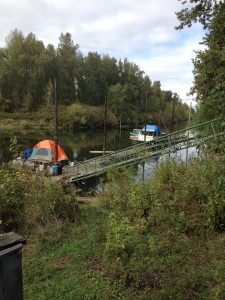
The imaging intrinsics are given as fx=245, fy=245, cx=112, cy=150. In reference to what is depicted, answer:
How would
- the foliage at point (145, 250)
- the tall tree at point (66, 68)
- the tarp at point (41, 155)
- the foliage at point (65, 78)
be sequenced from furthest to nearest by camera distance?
the tall tree at point (66, 68) < the foliage at point (65, 78) < the tarp at point (41, 155) < the foliage at point (145, 250)

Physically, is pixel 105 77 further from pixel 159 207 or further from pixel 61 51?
pixel 159 207

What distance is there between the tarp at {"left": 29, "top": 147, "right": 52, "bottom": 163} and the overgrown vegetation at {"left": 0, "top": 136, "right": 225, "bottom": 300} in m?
11.2

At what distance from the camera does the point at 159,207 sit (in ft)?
15.7

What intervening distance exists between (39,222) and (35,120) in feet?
168

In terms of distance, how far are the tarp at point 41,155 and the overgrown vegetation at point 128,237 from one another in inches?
439

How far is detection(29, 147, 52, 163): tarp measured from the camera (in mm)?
16734

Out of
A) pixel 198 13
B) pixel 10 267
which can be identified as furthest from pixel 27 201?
pixel 198 13

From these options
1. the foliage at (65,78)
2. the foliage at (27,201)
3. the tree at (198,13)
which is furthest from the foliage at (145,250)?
the foliage at (65,78)

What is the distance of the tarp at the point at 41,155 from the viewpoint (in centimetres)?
1673

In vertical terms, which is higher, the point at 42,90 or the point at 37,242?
the point at 42,90

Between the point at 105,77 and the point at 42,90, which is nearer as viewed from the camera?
the point at 42,90

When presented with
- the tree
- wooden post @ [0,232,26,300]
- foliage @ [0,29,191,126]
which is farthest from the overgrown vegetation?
foliage @ [0,29,191,126]

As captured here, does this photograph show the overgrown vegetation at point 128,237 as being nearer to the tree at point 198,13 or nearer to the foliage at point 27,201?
the foliage at point 27,201

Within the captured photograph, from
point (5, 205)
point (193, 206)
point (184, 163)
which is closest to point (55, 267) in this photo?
point (5, 205)
